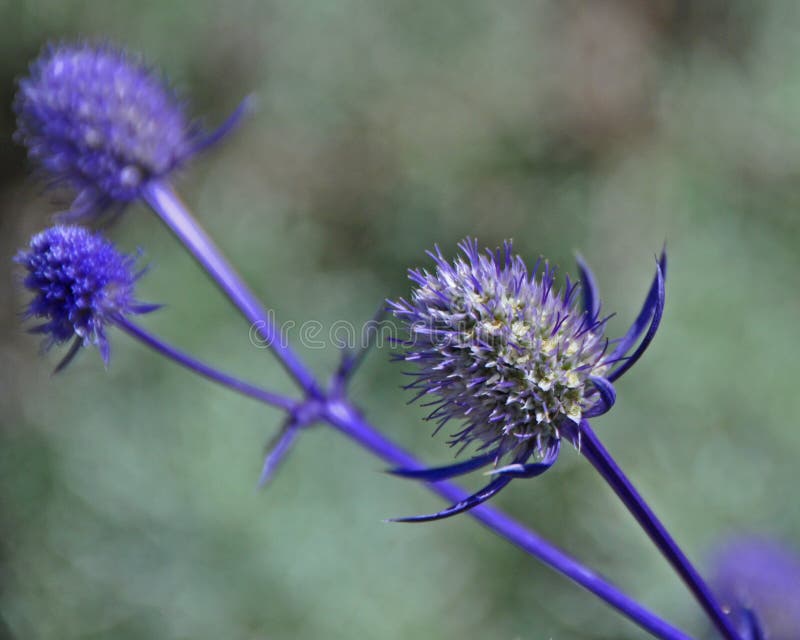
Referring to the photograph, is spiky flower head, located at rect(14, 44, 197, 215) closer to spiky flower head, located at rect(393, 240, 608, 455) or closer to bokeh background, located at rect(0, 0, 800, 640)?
bokeh background, located at rect(0, 0, 800, 640)

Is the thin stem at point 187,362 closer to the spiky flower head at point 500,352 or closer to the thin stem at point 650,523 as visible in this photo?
the spiky flower head at point 500,352

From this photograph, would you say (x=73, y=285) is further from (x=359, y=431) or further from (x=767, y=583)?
(x=767, y=583)

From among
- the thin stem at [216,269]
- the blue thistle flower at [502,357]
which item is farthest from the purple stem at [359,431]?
the blue thistle flower at [502,357]

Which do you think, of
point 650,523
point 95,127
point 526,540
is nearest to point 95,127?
point 95,127

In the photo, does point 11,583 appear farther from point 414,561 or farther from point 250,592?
point 414,561

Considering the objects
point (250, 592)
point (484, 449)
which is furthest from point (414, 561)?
point (484, 449)

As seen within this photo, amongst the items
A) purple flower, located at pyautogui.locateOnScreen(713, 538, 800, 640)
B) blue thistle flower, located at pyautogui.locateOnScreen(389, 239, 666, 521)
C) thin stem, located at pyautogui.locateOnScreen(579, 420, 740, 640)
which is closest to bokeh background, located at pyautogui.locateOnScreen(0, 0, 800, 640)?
purple flower, located at pyautogui.locateOnScreen(713, 538, 800, 640)
